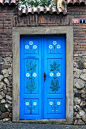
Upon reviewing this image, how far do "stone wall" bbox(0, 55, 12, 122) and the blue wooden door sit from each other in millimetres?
332

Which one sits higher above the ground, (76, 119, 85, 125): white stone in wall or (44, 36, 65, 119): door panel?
(44, 36, 65, 119): door panel

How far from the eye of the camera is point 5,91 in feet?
14.4

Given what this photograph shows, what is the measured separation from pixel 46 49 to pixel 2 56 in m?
1.21

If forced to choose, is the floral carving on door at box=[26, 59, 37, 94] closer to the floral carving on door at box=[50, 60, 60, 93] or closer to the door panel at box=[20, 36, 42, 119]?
the door panel at box=[20, 36, 42, 119]

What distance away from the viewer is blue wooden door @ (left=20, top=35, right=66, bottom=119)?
4.53 m

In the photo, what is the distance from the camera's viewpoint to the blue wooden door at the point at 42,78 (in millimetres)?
4531

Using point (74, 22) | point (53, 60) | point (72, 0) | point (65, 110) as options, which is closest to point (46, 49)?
point (53, 60)

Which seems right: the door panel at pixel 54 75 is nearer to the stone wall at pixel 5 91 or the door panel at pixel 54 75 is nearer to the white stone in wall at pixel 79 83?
the white stone in wall at pixel 79 83

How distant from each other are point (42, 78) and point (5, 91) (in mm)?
1053

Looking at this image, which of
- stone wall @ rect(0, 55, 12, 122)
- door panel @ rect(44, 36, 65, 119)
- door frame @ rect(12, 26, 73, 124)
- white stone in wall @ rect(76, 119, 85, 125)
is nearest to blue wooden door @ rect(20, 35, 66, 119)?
door panel @ rect(44, 36, 65, 119)

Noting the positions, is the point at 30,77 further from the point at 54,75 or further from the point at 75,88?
the point at 75,88

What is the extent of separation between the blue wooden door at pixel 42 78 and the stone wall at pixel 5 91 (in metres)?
0.33

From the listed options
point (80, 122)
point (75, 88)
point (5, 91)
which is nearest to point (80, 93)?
point (75, 88)

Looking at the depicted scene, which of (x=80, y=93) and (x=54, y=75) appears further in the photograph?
(x=54, y=75)
